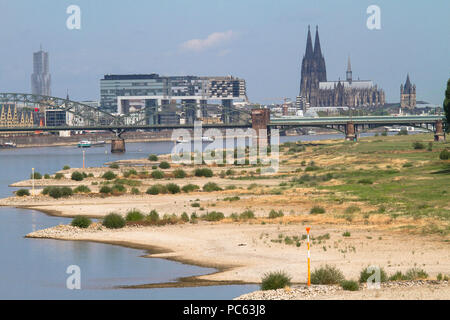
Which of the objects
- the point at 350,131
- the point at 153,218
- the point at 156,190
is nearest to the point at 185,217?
the point at 153,218

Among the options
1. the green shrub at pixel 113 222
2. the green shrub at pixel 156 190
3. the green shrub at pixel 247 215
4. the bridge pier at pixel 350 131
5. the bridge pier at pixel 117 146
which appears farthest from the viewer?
the bridge pier at pixel 117 146

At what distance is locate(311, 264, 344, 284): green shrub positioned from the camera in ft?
98.8

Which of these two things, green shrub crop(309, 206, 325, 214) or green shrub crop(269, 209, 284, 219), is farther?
green shrub crop(309, 206, 325, 214)

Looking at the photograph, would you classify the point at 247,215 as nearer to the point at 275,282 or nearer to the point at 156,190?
the point at 156,190

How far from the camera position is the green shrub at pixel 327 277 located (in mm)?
30125

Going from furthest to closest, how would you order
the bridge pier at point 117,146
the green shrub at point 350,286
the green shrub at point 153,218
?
the bridge pier at point 117,146 < the green shrub at point 153,218 < the green shrub at point 350,286

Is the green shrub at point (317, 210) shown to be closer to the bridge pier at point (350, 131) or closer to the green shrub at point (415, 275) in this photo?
the green shrub at point (415, 275)

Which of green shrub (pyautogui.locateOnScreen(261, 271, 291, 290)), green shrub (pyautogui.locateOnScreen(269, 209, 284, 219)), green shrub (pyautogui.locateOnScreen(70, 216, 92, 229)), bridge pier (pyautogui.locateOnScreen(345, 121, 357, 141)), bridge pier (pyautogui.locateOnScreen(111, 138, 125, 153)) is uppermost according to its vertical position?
bridge pier (pyautogui.locateOnScreen(345, 121, 357, 141))

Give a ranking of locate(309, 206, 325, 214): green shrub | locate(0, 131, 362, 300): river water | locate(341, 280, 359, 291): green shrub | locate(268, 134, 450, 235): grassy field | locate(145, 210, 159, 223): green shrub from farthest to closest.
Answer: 1. locate(309, 206, 325, 214): green shrub
2. locate(145, 210, 159, 223): green shrub
3. locate(268, 134, 450, 235): grassy field
4. locate(0, 131, 362, 300): river water
5. locate(341, 280, 359, 291): green shrub

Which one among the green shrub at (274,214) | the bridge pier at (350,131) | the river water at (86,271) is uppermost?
the bridge pier at (350,131)

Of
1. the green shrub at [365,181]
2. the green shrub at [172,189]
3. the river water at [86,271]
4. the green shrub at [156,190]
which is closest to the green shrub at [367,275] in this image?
the river water at [86,271]

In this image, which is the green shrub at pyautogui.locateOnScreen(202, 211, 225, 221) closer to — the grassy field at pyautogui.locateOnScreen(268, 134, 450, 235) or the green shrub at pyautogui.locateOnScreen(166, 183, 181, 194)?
the grassy field at pyautogui.locateOnScreen(268, 134, 450, 235)

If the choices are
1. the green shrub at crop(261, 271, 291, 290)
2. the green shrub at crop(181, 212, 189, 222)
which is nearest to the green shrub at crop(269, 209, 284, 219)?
the green shrub at crop(181, 212, 189, 222)
